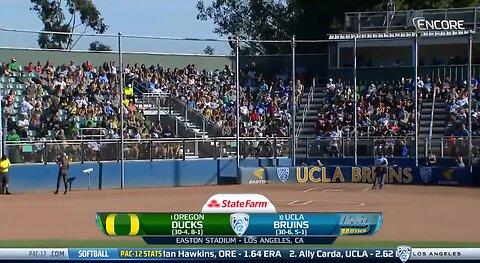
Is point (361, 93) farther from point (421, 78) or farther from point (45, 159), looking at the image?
point (45, 159)

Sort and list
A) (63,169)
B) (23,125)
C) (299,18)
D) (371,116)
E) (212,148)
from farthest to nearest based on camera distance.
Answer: (299,18), (371,116), (212,148), (23,125), (63,169)

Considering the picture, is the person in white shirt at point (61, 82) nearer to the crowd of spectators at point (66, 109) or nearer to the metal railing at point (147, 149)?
the crowd of spectators at point (66, 109)

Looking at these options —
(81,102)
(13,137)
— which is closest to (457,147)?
(81,102)

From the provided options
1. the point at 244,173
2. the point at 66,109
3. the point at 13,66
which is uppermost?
the point at 13,66

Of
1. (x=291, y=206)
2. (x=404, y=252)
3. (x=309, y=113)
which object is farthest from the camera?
(x=309, y=113)

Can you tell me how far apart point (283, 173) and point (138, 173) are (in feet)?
20.9

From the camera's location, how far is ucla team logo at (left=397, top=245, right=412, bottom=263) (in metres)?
7.65

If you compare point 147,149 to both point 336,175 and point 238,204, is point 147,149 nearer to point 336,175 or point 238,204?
point 336,175

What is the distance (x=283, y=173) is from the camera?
124 feet

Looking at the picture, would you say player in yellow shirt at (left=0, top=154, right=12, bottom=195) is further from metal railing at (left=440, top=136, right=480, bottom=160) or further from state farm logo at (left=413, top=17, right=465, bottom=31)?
state farm logo at (left=413, top=17, right=465, bottom=31)

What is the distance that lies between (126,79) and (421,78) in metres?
15.2

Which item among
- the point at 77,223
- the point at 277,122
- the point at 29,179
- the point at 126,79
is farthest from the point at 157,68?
the point at 77,223

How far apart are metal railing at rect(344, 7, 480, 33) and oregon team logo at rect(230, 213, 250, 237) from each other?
3848cm

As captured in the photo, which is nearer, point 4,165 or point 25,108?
point 4,165
